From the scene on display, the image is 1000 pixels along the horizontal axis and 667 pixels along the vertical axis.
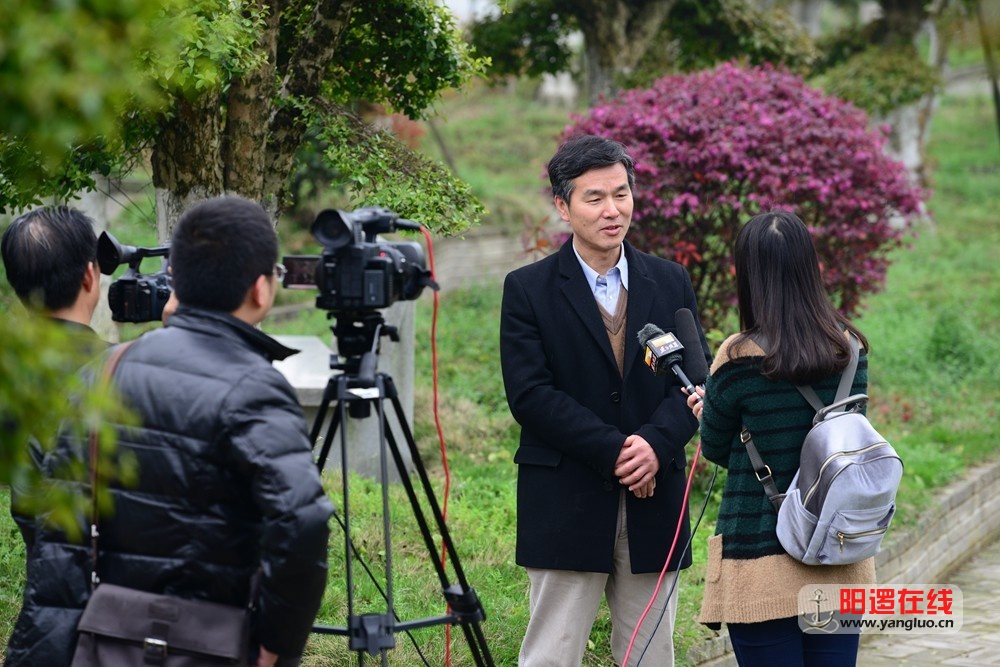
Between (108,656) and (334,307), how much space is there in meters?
0.93

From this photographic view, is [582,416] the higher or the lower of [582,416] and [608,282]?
the lower

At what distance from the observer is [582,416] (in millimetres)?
3736

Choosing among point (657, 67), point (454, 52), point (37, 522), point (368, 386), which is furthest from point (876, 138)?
point (37, 522)

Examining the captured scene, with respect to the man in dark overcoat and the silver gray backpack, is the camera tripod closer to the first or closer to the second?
the man in dark overcoat

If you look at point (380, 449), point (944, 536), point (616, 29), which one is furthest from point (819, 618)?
point (616, 29)

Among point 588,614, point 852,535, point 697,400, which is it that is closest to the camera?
point 852,535

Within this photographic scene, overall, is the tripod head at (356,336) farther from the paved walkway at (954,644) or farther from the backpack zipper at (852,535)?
the paved walkway at (954,644)

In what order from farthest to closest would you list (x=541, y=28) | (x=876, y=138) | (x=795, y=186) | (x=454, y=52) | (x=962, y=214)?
(x=962, y=214) → (x=541, y=28) → (x=876, y=138) → (x=795, y=186) → (x=454, y=52)

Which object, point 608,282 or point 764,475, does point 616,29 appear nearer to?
point 608,282

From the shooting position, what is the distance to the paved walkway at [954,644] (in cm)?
584

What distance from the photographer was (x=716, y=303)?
846cm

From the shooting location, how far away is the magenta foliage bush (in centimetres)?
795

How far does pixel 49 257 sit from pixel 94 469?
0.86m

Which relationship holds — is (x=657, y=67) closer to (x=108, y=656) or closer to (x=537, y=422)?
(x=537, y=422)
